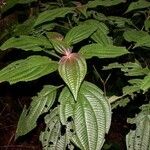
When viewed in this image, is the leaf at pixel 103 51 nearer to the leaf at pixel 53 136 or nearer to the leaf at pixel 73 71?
the leaf at pixel 73 71

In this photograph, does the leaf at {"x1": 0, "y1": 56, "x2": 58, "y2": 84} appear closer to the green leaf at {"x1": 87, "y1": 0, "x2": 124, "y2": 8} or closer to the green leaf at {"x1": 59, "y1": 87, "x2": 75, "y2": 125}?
the green leaf at {"x1": 59, "y1": 87, "x2": 75, "y2": 125}

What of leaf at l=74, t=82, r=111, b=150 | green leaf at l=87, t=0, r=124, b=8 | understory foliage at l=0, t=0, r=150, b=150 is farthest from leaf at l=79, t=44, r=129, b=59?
green leaf at l=87, t=0, r=124, b=8

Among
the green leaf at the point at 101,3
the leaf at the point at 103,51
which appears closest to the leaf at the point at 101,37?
the green leaf at the point at 101,3

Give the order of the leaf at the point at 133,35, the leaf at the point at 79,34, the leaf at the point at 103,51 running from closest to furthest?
the leaf at the point at 103,51 < the leaf at the point at 79,34 < the leaf at the point at 133,35

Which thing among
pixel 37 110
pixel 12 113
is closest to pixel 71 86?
pixel 37 110

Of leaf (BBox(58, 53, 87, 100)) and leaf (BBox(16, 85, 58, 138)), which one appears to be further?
leaf (BBox(16, 85, 58, 138))

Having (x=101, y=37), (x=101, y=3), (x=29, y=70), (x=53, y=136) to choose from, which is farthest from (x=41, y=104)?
(x=101, y=3)

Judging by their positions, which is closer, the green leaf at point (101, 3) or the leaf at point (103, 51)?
the leaf at point (103, 51)
